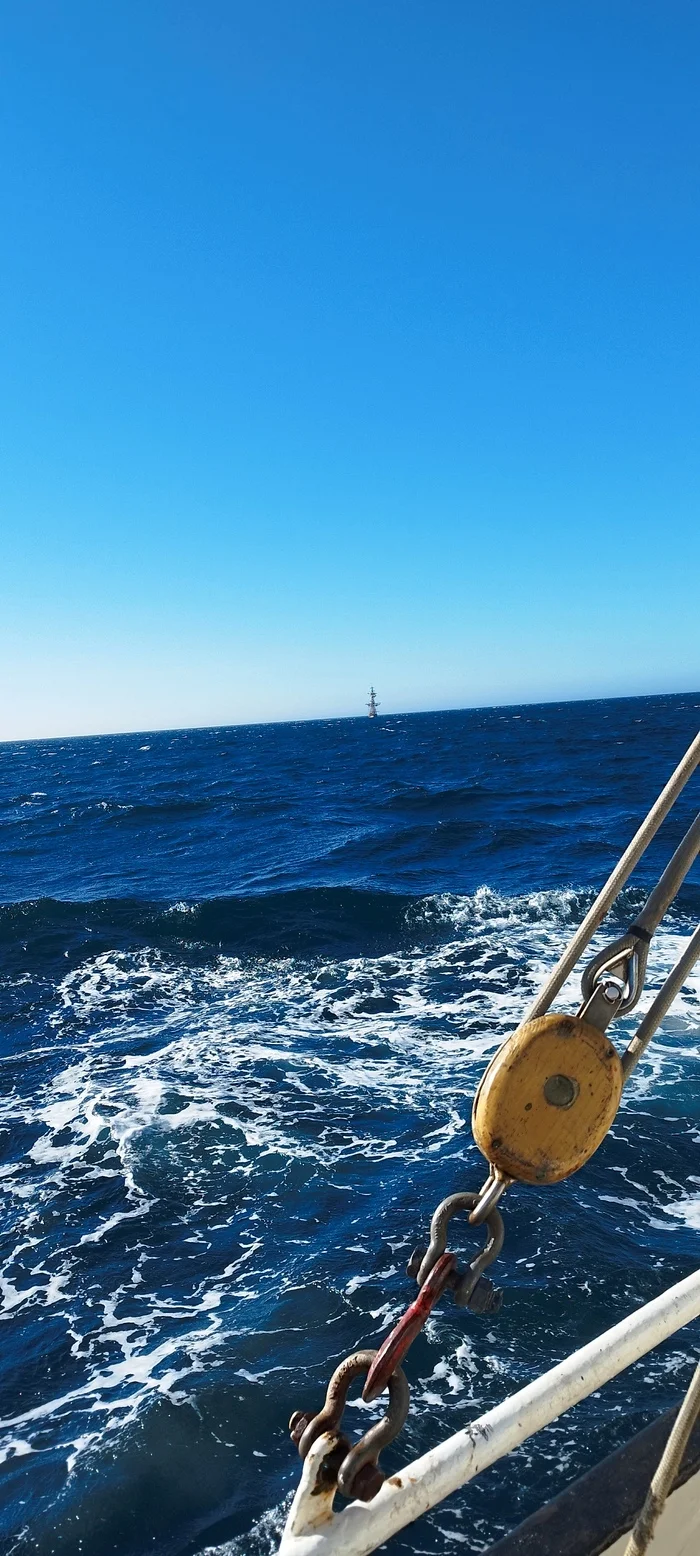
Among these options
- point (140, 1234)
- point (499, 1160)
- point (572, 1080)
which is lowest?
point (140, 1234)

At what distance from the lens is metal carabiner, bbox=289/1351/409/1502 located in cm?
153

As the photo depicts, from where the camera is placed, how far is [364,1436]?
1559 millimetres

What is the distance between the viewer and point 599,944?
13.6 m

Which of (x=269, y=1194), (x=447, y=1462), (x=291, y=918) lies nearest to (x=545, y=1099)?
(x=447, y=1462)

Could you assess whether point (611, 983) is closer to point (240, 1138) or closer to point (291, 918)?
point (240, 1138)

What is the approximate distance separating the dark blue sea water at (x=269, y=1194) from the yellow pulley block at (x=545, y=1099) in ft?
12.7

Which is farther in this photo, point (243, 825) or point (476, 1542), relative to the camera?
point (243, 825)

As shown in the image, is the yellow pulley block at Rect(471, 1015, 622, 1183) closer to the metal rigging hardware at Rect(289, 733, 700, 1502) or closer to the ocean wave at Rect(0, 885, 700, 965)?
the metal rigging hardware at Rect(289, 733, 700, 1502)

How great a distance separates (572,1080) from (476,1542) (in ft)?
13.2

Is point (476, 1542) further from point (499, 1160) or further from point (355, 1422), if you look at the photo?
point (499, 1160)

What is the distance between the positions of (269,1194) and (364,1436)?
6.59 m

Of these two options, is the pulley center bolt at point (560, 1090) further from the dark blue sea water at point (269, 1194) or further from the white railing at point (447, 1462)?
the dark blue sea water at point (269, 1194)

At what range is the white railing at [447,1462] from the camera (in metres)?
1.49

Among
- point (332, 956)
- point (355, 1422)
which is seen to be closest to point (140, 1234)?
point (355, 1422)
